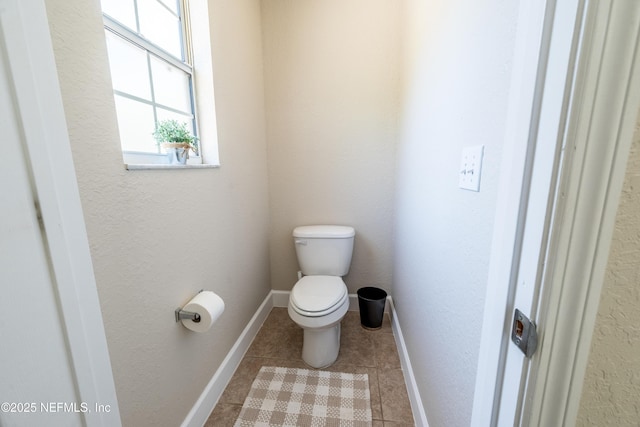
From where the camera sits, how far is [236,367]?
150cm

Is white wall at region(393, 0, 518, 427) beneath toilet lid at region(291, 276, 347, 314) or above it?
above

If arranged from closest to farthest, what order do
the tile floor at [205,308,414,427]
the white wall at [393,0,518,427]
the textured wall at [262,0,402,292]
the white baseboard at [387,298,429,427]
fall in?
the white wall at [393,0,518,427]
the white baseboard at [387,298,429,427]
the tile floor at [205,308,414,427]
the textured wall at [262,0,402,292]

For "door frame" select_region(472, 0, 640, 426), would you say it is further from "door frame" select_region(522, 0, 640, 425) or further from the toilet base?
the toilet base

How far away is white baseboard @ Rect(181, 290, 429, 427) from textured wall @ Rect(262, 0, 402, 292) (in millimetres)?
452

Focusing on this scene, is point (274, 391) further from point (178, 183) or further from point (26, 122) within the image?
point (26, 122)

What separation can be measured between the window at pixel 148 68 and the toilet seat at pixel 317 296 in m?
0.94

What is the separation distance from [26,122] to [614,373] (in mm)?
945

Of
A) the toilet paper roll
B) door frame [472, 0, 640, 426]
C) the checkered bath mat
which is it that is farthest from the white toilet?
door frame [472, 0, 640, 426]

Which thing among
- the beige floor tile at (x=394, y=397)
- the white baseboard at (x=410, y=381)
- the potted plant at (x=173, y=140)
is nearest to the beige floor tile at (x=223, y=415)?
the beige floor tile at (x=394, y=397)

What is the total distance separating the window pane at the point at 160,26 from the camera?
3.29ft

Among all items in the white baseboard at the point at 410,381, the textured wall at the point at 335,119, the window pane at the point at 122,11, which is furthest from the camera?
the textured wall at the point at 335,119

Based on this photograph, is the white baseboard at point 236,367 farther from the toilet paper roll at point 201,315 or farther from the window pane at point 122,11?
the window pane at point 122,11

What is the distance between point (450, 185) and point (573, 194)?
0.58 meters

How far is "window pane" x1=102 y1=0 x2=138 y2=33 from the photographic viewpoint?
2.76 feet
